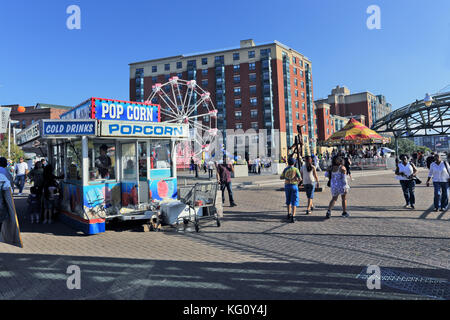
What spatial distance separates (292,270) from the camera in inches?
184

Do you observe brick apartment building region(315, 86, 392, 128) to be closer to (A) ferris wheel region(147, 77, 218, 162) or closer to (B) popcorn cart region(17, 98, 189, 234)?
(A) ferris wheel region(147, 77, 218, 162)

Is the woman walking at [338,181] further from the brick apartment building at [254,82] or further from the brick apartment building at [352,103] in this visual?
the brick apartment building at [352,103]

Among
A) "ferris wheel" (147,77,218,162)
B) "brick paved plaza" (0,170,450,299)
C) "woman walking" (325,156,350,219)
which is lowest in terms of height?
"brick paved plaza" (0,170,450,299)

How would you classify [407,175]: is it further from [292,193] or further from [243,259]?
[243,259]

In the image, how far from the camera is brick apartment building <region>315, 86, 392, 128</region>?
98400mm

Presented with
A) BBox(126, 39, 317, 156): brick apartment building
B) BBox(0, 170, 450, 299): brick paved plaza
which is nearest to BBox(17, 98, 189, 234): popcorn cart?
BBox(0, 170, 450, 299): brick paved plaza

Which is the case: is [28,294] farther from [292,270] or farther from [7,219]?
[292,270]

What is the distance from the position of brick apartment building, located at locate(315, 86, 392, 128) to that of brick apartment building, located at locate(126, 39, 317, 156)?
30914 millimetres

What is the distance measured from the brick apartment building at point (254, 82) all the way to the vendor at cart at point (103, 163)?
183 ft

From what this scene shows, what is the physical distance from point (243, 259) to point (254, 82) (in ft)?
206

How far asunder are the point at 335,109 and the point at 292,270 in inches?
4021

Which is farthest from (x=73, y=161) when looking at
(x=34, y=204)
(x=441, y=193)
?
(x=441, y=193)

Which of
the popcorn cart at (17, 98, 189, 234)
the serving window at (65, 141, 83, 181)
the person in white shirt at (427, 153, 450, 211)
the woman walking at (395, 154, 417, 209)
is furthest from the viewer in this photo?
the woman walking at (395, 154, 417, 209)
